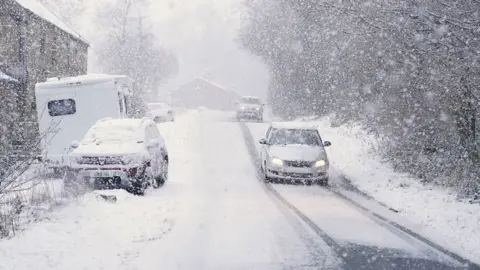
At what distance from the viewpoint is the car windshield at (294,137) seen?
53.8 ft

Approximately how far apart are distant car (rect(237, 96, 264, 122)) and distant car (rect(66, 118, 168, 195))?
25.5m

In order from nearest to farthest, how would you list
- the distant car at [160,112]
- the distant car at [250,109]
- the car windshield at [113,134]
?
the car windshield at [113,134]
the distant car at [160,112]
the distant car at [250,109]

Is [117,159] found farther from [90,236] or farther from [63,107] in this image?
[63,107]

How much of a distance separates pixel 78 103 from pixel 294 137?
295 inches

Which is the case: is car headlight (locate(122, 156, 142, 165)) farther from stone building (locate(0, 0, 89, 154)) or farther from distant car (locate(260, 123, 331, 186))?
stone building (locate(0, 0, 89, 154))

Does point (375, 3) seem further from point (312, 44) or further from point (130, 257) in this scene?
point (312, 44)

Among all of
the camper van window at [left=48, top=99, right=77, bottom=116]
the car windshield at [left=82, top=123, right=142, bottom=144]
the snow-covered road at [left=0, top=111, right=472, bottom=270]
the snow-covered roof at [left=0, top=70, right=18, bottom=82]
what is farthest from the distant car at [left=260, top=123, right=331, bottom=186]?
the snow-covered roof at [left=0, top=70, right=18, bottom=82]

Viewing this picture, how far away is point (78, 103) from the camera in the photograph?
704 inches

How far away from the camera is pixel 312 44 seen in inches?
1380

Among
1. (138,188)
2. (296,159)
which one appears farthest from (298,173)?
(138,188)

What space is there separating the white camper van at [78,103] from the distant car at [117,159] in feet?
13.1

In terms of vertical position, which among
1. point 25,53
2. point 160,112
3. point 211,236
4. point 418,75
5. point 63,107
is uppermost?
point 25,53

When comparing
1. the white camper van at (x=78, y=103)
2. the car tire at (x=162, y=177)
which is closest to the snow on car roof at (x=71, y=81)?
the white camper van at (x=78, y=103)

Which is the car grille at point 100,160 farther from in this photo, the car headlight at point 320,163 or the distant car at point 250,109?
the distant car at point 250,109
